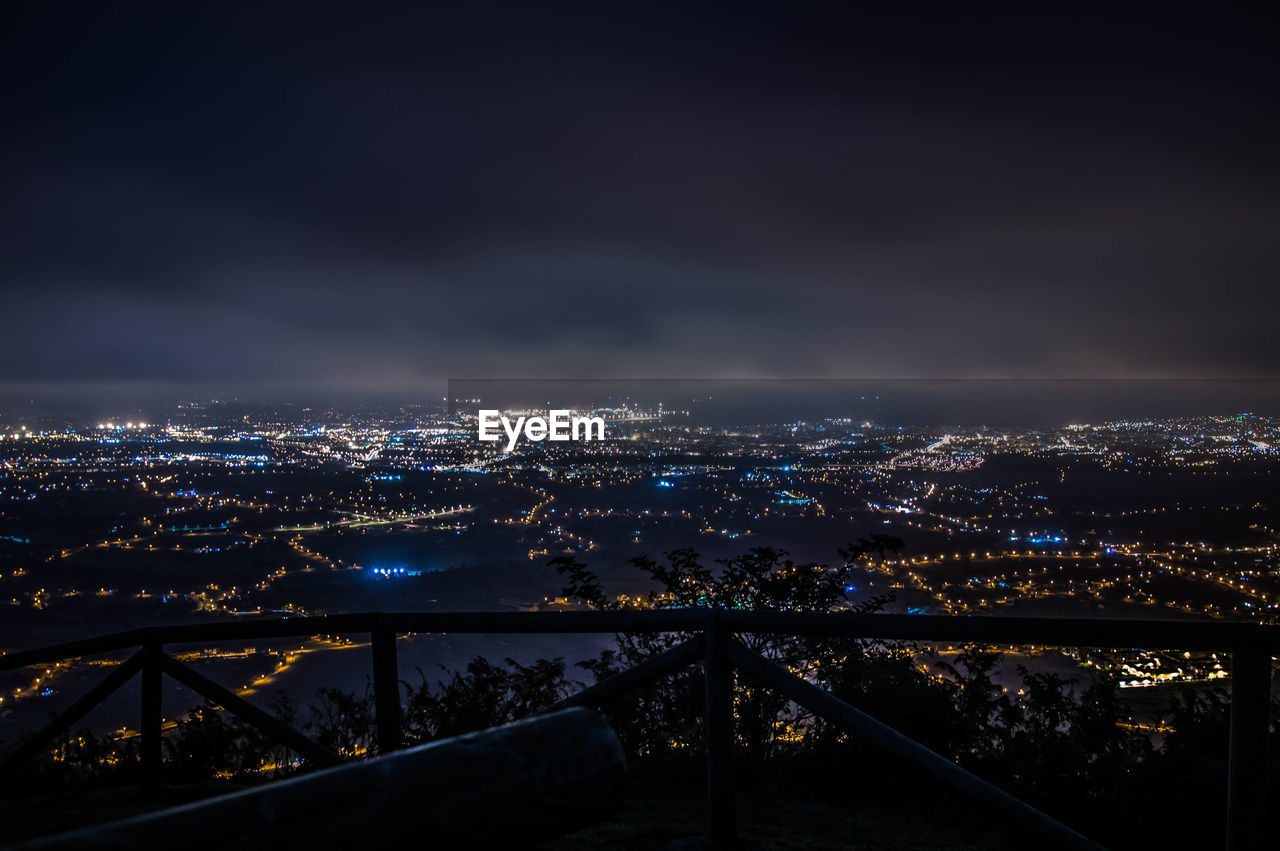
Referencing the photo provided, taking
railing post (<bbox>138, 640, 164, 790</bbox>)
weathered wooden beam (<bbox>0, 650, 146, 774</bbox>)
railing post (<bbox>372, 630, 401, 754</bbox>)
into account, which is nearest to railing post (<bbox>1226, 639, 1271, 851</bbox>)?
railing post (<bbox>372, 630, 401, 754</bbox>)

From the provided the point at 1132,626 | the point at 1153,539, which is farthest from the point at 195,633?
the point at 1153,539

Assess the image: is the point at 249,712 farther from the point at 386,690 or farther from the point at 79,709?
the point at 79,709

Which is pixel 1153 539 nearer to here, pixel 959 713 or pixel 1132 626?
pixel 959 713

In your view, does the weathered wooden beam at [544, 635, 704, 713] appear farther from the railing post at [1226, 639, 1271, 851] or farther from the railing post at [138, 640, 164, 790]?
the railing post at [138, 640, 164, 790]

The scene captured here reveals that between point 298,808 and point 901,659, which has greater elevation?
point 298,808

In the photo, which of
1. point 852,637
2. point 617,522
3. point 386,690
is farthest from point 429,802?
point 617,522

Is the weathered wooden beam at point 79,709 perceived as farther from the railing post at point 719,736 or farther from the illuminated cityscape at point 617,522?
the illuminated cityscape at point 617,522
